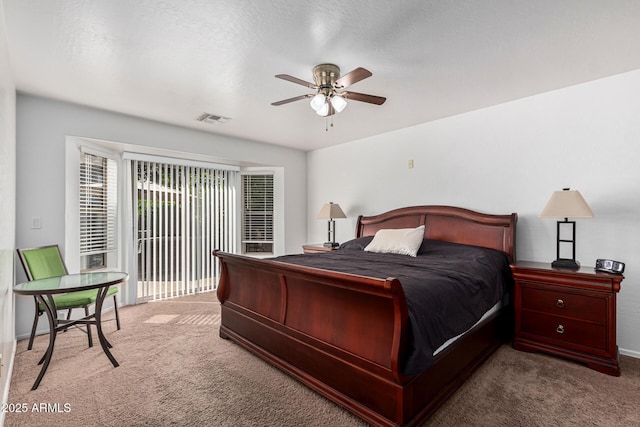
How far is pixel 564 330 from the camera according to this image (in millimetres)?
2590

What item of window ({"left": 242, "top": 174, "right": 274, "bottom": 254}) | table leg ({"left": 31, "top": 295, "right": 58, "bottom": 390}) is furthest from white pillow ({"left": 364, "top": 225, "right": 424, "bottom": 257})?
table leg ({"left": 31, "top": 295, "right": 58, "bottom": 390})

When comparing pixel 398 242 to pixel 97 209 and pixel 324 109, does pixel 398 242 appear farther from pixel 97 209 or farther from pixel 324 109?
pixel 97 209

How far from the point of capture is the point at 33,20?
202cm

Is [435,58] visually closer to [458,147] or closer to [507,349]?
[458,147]

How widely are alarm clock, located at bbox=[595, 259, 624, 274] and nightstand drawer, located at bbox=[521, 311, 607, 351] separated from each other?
437mm

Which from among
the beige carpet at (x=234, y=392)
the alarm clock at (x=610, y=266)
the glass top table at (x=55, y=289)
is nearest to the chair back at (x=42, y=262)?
the glass top table at (x=55, y=289)

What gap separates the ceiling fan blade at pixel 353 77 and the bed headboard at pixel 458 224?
223 centimetres

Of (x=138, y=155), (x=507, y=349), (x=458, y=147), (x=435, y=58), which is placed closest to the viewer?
(x=435, y=58)

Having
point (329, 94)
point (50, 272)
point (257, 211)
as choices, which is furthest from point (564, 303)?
point (50, 272)

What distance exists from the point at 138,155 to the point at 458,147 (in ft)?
14.2

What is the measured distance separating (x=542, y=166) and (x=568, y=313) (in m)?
1.50

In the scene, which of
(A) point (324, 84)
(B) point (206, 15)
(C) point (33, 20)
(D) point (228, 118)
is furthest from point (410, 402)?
(D) point (228, 118)

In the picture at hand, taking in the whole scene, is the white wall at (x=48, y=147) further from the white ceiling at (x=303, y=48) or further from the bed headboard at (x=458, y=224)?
the bed headboard at (x=458, y=224)

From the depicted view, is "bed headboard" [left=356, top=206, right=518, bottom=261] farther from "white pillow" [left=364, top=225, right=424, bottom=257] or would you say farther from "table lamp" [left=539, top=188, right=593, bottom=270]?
"table lamp" [left=539, top=188, right=593, bottom=270]
